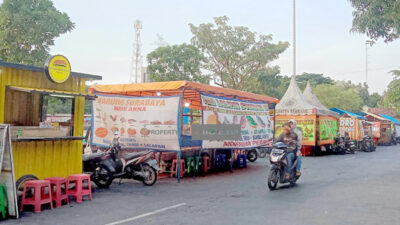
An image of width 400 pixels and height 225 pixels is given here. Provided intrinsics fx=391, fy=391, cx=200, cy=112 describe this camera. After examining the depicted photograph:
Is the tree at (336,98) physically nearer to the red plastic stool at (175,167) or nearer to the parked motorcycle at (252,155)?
the parked motorcycle at (252,155)

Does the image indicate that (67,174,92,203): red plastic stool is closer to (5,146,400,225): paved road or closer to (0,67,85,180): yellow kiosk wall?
(5,146,400,225): paved road

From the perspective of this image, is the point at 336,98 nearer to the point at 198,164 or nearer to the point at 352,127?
the point at 352,127

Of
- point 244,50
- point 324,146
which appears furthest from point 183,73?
point 324,146

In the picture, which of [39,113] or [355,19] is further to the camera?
[355,19]

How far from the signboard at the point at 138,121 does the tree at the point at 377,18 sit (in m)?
6.67

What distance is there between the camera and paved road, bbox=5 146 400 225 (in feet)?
20.5

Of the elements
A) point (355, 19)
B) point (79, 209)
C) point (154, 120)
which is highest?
point (355, 19)

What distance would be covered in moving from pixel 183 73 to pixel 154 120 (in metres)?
20.9

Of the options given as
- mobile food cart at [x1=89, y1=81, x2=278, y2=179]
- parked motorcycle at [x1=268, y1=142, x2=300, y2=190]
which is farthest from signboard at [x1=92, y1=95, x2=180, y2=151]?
parked motorcycle at [x1=268, y1=142, x2=300, y2=190]

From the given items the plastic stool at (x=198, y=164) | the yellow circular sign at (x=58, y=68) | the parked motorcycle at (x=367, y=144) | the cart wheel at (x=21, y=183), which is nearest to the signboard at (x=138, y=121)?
the plastic stool at (x=198, y=164)

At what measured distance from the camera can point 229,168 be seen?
14.2m

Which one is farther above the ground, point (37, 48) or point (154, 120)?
point (37, 48)

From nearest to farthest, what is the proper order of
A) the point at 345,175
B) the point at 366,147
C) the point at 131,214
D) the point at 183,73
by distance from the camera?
1. the point at 131,214
2. the point at 345,175
3. the point at 366,147
4. the point at 183,73

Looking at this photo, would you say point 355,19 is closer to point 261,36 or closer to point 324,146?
point 324,146
